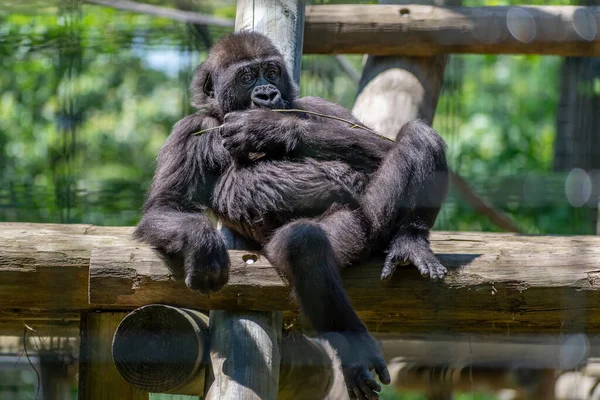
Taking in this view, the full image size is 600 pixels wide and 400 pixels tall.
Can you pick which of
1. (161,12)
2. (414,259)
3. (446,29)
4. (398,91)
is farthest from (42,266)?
(161,12)

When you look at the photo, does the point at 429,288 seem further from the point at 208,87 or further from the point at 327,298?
the point at 208,87

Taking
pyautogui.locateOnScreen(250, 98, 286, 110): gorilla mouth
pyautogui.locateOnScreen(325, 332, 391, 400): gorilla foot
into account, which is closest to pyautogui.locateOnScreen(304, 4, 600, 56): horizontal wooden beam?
pyautogui.locateOnScreen(250, 98, 286, 110): gorilla mouth

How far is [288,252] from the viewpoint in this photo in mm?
2650

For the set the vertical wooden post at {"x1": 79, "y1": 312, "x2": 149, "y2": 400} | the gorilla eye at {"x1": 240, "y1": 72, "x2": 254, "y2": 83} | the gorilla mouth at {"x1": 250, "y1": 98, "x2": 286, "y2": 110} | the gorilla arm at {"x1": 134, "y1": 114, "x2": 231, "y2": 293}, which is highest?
the gorilla eye at {"x1": 240, "y1": 72, "x2": 254, "y2": 83}

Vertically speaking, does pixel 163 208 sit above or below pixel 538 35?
below

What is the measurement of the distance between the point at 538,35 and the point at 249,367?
115 inches

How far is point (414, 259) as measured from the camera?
108 inches

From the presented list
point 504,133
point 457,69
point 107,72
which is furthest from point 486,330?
point 107,72

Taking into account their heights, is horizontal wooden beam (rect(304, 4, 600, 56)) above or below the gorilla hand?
above

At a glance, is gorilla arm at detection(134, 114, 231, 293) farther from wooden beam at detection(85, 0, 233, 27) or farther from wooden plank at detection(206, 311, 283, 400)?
wooden beam at detection(85, 0, 233, 27)

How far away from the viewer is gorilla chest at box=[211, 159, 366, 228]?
306 centimetres

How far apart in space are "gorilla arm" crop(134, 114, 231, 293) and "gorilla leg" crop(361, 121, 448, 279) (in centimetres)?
62

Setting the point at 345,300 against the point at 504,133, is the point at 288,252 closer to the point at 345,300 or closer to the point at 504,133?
the point at 345,300

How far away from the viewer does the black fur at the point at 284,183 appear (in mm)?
2768
